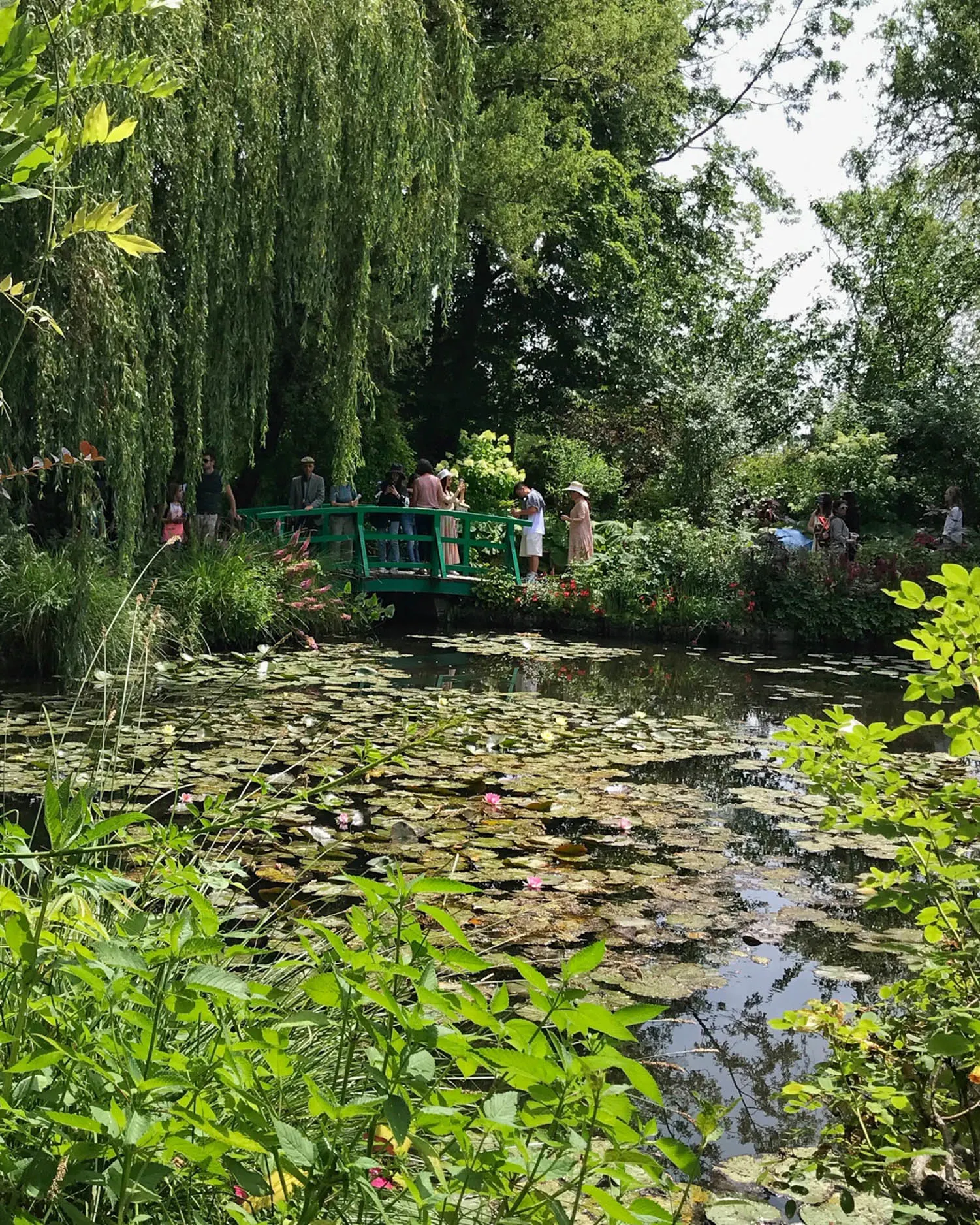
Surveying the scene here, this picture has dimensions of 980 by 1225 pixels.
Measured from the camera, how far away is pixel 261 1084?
1.39 meters

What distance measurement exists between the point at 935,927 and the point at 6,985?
5.13ft

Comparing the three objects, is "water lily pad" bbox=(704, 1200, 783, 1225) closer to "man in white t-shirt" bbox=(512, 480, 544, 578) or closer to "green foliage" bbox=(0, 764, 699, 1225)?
"green foliage" bbox=(0, 764, 699, 1225)

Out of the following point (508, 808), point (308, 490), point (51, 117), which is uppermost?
point (51, 117)

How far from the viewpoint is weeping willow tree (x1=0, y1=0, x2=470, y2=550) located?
7254mm

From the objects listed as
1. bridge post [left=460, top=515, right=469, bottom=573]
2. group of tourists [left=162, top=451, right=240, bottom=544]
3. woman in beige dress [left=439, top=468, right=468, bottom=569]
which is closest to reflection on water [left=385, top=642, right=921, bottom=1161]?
group of tourists [left=162, top=451, right=240, bottom=544]

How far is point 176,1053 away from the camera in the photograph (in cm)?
128

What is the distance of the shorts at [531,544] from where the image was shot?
1522 cm

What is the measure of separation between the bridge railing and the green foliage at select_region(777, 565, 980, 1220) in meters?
10.6

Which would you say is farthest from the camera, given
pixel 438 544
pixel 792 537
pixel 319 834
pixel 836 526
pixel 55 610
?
pixel 792 537

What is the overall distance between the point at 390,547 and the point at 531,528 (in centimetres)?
186

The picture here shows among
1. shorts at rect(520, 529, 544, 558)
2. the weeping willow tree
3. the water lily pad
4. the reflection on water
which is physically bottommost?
the reflection on water

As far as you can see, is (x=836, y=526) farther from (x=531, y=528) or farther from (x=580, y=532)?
(x=531, y=528)

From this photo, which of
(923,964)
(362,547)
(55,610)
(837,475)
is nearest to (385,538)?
(362,547)

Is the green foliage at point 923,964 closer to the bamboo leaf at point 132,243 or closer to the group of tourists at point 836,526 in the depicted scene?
the bamboo leaf at point 132,243
